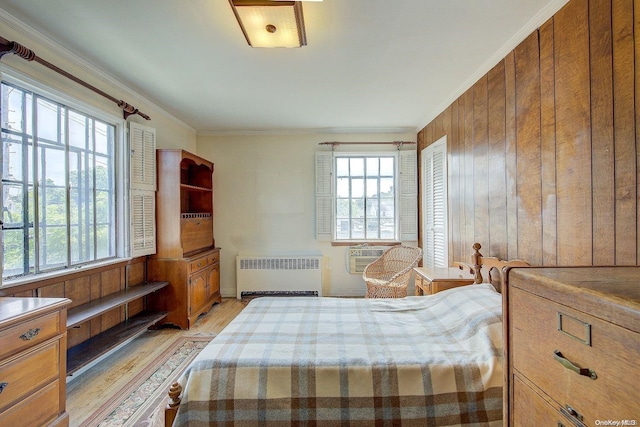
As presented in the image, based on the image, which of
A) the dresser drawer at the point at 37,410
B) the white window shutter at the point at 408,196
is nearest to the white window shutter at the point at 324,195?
the white window shutter at the point at 408,196

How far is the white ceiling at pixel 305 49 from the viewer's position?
1689mm

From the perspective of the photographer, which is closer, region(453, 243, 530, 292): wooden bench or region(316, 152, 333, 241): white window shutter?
region(453, 243, 530, 292): wooden bench

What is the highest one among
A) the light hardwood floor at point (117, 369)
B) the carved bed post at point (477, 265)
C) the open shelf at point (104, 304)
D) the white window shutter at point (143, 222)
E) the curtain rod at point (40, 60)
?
the curtain rod at point (40, 60)

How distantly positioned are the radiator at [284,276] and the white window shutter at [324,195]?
19.2 inches

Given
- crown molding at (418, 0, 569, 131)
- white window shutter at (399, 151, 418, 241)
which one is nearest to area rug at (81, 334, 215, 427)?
white window shutter at (399, 151, 418, 241)

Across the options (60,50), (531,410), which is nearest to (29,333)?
(60,50)

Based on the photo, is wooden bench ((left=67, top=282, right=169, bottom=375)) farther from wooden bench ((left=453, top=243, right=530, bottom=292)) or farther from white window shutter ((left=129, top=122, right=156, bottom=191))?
wooden bench ((left=453, top=243, right=530, bottom=292))

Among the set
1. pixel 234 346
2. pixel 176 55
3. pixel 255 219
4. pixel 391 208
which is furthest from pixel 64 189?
pixel 391 208

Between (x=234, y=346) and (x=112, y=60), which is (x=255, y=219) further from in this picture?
(x=234, y=346)

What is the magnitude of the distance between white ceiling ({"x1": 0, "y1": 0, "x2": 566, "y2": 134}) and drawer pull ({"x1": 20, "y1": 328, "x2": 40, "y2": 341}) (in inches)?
75.0

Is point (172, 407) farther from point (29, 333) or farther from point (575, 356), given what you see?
point (575, 356)

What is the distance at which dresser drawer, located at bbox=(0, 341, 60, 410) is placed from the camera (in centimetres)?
129

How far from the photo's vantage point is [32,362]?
55.8 inches

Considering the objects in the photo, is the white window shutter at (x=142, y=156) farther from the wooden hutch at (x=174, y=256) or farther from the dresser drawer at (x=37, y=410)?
the dresser drawer at (x=37, y=410)
